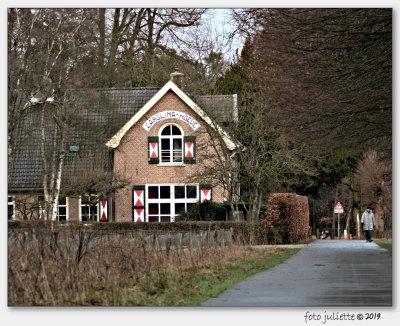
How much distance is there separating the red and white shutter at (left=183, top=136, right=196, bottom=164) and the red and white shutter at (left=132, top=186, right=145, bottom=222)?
1864 mm

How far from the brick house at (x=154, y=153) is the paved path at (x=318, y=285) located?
9.34 m

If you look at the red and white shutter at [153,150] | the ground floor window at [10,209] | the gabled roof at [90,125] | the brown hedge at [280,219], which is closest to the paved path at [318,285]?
the ground floor window at [10,209]

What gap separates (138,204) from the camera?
2780 centimetres

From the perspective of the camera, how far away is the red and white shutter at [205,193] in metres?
26.6

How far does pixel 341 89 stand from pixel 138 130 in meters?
15.2

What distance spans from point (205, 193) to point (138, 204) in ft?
7.88

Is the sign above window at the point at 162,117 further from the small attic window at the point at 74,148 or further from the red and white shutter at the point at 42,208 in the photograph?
the red and white shutter at the point at 42,208

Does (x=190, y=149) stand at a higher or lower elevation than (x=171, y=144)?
lower

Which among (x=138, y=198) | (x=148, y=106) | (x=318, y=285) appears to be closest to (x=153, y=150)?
(x=148, y=106)

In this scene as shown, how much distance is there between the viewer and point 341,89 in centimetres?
1506

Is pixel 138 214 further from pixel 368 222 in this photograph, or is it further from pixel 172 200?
pixel 368 222

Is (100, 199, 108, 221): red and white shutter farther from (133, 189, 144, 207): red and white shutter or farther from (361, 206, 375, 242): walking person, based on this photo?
(361, 206, 375, 242): walking person
